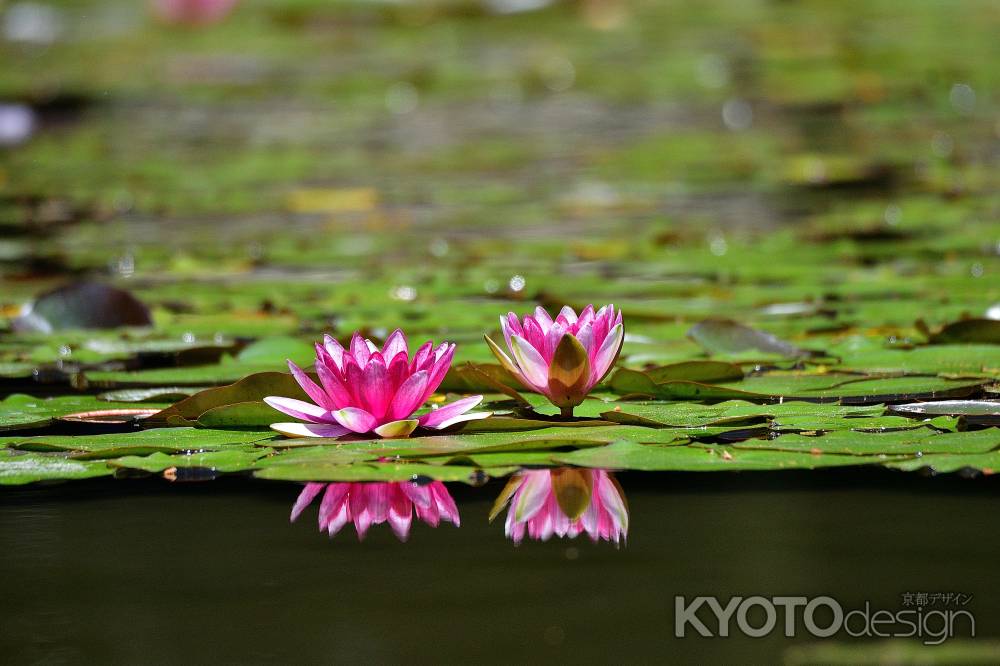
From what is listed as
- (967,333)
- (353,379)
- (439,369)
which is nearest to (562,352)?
(439,369)

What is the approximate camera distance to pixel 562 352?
5.33 ft

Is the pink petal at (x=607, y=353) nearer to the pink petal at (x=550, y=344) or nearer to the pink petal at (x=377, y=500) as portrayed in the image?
the pink petal at (x=550, y=344)

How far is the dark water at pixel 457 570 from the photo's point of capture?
1.06 meters

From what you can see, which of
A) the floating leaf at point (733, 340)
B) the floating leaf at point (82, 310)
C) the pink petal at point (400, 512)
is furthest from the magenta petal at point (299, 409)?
the floating leaf at point (82, 310)

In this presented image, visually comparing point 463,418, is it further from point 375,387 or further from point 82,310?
point 82,310

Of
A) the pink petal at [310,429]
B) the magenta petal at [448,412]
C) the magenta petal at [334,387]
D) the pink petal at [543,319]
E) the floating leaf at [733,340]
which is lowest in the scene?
the pink petal at [310,429]

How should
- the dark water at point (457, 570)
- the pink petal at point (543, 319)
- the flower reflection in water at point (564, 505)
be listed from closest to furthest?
1. the dark water at point (457, 570)
2. the flower reflection in water at point (564, 505)
3. the pink petal at point (543, 319)

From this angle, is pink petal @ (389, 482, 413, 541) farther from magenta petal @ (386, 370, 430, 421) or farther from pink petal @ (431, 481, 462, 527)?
magenta petal @ (386, 370, 430, 421)

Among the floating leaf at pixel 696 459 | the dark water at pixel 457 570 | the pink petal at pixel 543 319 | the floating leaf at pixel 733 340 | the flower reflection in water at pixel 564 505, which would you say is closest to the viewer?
the dark water at pixel 457 570

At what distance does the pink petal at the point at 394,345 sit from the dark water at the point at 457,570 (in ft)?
0.72

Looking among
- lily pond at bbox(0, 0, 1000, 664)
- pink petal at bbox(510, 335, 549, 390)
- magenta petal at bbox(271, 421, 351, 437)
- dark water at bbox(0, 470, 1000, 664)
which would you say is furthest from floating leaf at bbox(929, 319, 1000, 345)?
magenta petal at bbox(271, 421, 351, 437)

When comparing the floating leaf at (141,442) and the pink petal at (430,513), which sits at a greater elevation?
the floating leaf at (141,442)

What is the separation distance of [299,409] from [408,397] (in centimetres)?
14

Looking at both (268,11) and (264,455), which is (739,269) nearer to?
(264,455)
